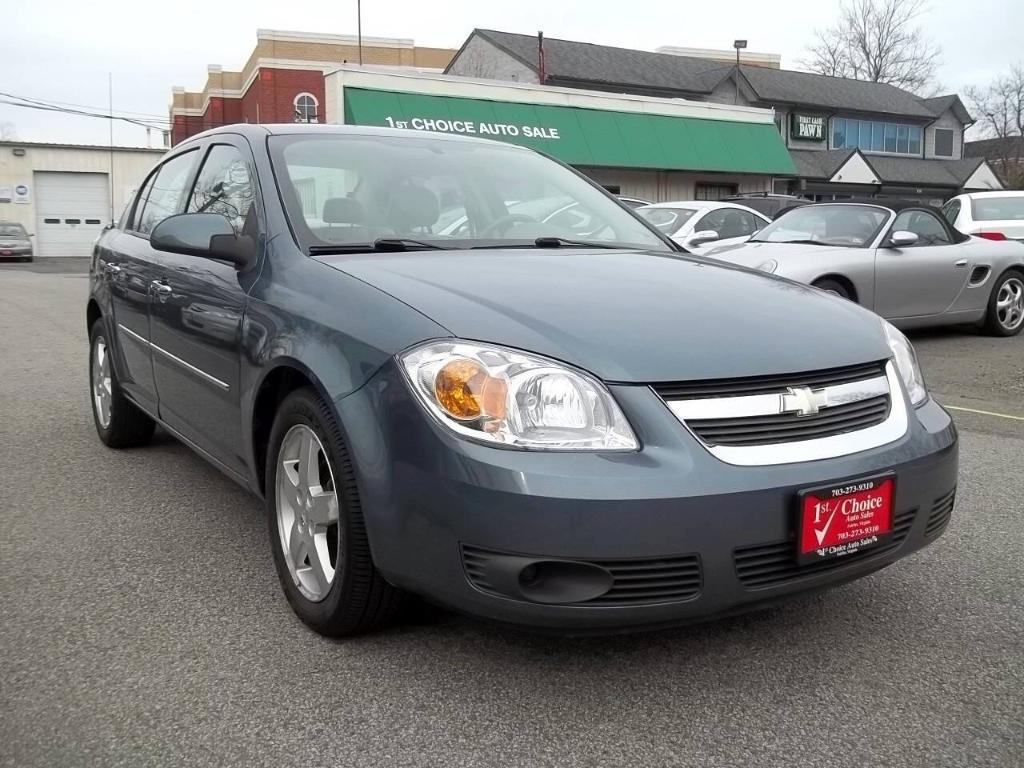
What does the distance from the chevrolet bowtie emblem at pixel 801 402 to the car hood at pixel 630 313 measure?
57 mm

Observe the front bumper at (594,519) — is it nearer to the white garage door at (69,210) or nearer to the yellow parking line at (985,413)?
the yellow parking line at (985,413)

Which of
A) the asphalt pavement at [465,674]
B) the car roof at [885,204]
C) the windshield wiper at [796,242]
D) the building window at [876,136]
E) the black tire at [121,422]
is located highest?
the building window at [876,136]

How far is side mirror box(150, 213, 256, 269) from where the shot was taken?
3131mm

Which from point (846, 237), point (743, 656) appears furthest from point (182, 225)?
point (846, 237)

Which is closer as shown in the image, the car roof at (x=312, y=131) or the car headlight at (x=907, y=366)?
the car headlight at (x=907, y=366)

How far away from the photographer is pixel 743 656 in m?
2.63

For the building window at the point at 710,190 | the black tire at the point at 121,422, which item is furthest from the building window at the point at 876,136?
the black tire at the point at 121,422

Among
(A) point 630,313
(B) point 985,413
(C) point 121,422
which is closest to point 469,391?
(A) point 630,313

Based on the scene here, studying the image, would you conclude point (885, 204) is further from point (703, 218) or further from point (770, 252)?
point (703, 218)

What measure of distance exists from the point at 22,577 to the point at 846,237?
7.68 meters

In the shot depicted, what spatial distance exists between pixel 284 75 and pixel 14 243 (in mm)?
12078

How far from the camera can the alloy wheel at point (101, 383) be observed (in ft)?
16.3

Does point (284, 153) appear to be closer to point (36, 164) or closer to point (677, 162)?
point (677, 162)

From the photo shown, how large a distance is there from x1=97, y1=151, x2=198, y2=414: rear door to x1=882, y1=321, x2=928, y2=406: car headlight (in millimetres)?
2775
